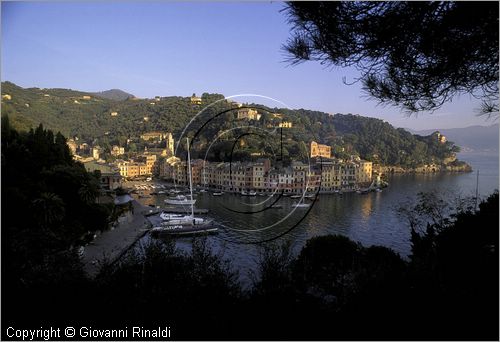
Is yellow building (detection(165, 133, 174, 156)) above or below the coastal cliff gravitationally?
above

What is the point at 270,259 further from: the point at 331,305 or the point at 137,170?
the point at 137,170

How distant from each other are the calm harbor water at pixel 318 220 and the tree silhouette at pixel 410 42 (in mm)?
3898

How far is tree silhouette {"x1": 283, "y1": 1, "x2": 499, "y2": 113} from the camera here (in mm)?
1774

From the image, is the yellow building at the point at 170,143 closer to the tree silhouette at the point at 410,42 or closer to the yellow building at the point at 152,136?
the yellow building at the point at 152,136

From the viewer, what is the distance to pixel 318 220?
10.7 m

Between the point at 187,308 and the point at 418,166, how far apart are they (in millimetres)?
24915

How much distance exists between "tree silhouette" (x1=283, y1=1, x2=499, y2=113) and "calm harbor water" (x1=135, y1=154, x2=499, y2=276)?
3898mm

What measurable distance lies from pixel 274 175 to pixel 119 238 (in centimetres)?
378

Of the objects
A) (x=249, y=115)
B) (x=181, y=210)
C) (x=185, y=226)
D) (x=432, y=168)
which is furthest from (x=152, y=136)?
(x=432, y=168)

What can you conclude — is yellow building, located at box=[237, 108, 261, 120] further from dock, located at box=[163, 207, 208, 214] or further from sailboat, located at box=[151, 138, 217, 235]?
dock, located at box=[163, 207, 208, 214]

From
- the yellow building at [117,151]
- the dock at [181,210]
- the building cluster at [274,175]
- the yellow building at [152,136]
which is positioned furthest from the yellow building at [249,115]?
the yellow building at [117,151]

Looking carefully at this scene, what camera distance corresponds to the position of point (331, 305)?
6.54 ft

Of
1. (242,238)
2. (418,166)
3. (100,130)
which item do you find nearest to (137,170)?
(100,130)

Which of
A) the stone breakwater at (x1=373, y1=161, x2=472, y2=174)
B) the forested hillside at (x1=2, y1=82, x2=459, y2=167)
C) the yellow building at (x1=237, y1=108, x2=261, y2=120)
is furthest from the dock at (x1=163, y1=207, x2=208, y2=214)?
the stone breakwater at (x1=373, y1=161, x2=472, y2=174)
